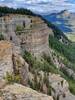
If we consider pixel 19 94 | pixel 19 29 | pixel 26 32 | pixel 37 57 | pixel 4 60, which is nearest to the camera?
pixel 19 94

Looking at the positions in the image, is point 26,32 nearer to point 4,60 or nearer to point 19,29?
point 19,29

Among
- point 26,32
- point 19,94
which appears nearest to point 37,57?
point 26,32

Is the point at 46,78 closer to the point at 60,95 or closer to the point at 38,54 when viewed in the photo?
the point at 60,95

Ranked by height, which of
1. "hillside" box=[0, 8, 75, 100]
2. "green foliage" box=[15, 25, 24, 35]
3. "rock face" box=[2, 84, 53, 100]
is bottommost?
"hillside" box=[0, 8, 75, 100]

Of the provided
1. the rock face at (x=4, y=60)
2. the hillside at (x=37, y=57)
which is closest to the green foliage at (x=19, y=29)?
the hillside at (x=37, y=57)

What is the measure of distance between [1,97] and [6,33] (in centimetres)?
5158

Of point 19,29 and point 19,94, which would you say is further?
point 19,29

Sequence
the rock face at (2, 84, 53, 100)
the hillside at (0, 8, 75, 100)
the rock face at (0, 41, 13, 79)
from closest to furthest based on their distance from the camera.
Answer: the rock face at (2, 84, 53, 100) → the rock face at (0, 41, 13, 79) → the hillside at (0, 8, 75, 100)

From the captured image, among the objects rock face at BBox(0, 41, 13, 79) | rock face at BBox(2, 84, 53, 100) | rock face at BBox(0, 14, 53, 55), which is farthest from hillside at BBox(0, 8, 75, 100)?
rock face at BBox(2, 84, 53, 100)

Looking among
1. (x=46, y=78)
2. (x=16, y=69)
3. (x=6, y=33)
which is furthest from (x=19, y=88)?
(x=6, y=33)

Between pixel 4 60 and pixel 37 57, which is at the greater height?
pixel 4 60

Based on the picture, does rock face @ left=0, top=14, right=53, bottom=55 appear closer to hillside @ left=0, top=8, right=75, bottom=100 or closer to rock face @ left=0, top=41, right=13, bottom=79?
hillside @ left=0, top=8, right=75, bottom=100

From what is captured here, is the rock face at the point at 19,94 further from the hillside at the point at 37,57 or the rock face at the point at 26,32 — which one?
the rock face at the point at 26,32

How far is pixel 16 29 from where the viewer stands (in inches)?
2958
